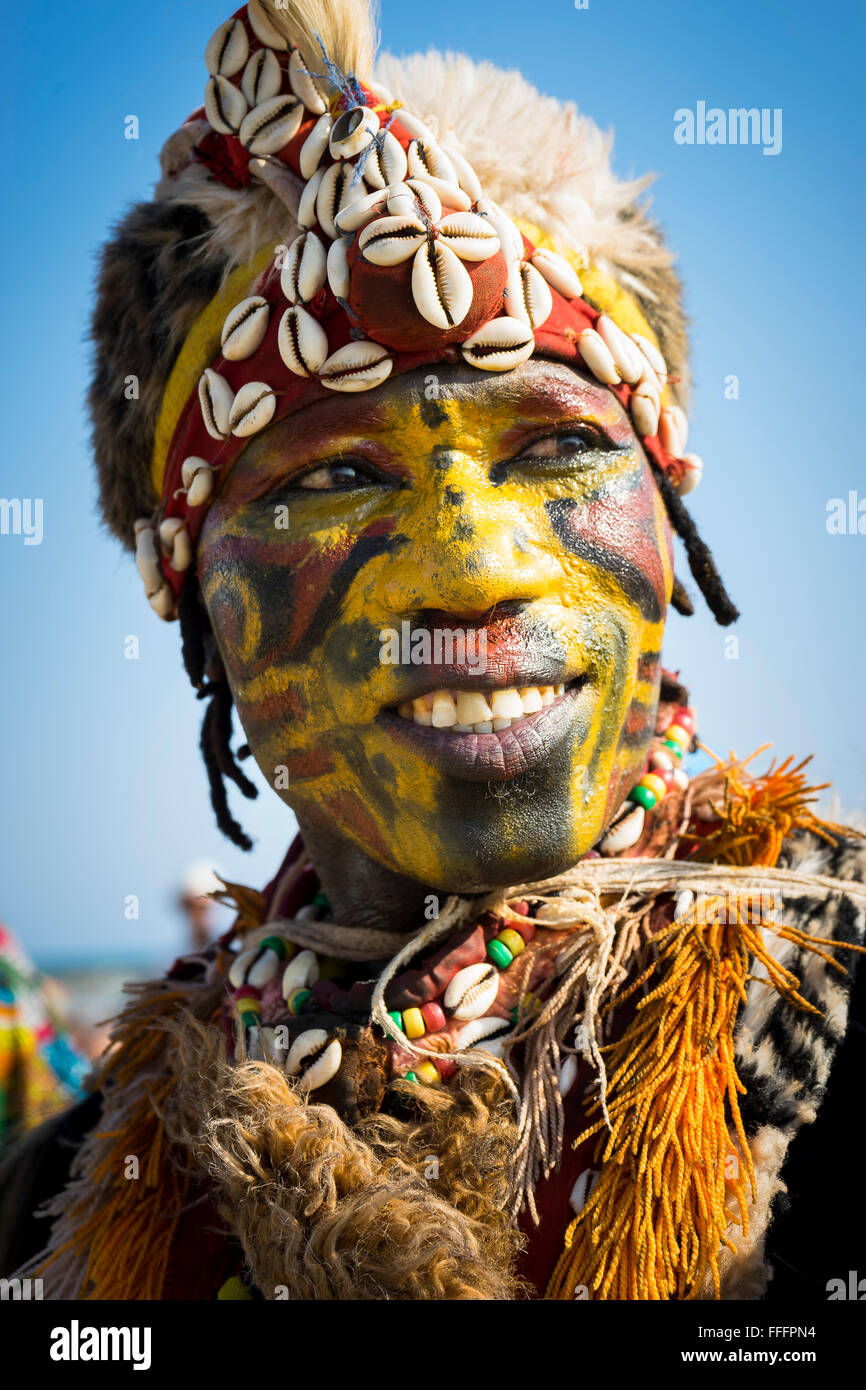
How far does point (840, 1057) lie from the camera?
1.78 meters

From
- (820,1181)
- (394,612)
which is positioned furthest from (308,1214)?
(394,612)

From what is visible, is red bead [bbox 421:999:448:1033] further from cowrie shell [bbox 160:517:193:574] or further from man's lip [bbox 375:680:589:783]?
cowrie shell [bbox 160:517:193:574]

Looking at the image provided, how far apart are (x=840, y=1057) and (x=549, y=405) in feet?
3.45

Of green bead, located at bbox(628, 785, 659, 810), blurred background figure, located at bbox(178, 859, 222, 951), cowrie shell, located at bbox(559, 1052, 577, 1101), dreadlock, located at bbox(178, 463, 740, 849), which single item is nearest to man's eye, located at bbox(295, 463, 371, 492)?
dreadlock, located at bbox(178, 463, 740, 849)

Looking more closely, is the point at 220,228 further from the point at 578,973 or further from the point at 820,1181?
the point at 820,1181

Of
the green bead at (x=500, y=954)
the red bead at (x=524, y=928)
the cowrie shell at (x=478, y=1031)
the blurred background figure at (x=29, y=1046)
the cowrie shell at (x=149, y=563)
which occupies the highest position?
the cowrie shell at (x=149, y=563)

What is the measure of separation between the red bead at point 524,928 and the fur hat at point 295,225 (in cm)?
106

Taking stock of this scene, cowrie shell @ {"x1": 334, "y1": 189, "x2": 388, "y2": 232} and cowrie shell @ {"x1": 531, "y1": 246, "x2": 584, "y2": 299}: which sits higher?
cowrie shell @ {"x1": 334, "y1": 189, "x2": 388, "y2": 232}

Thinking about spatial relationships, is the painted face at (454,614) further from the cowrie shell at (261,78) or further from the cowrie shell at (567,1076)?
the cowrie shell at (261,78)

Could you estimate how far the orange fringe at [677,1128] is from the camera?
1.66 meters

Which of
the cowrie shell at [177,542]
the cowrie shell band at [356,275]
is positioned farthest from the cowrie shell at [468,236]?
the cowrie shell at [177,542]

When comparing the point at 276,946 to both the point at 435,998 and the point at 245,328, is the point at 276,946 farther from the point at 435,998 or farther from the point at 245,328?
the point at 245,328

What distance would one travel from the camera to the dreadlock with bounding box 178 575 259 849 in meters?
2.42

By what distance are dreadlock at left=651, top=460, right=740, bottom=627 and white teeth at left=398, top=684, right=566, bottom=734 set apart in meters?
0.55
